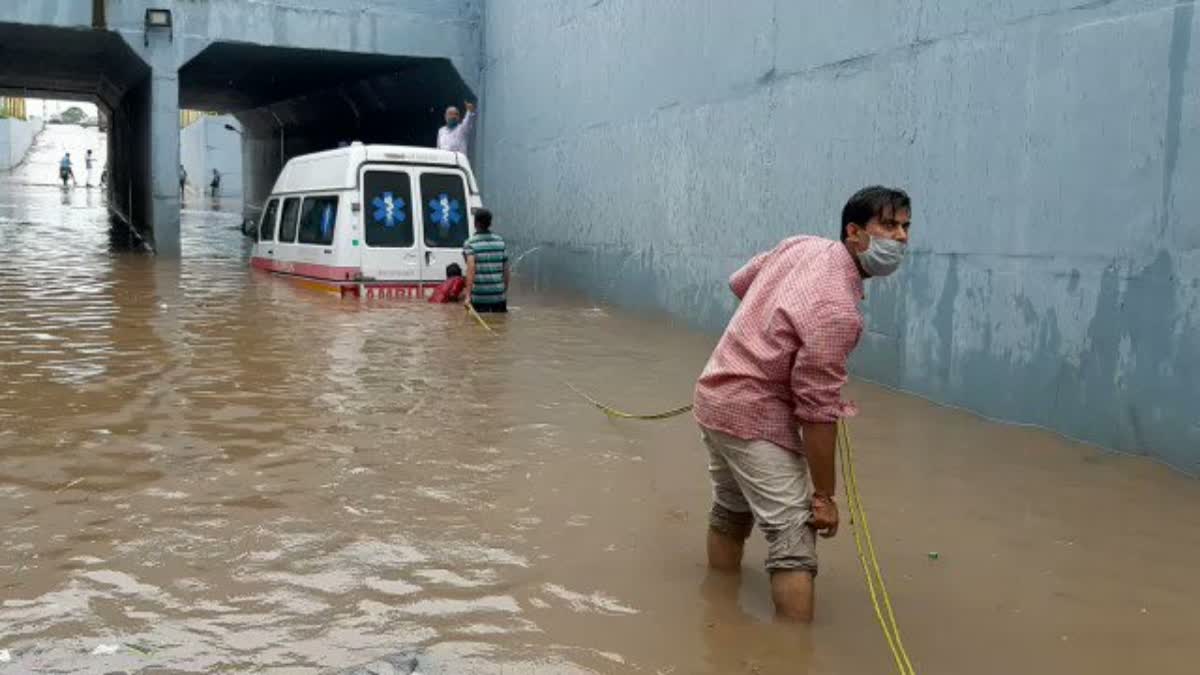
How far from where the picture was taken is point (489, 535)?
493 centimetres

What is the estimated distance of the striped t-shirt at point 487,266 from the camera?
1283 centimetres

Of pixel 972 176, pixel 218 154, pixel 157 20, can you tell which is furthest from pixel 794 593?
pixel 218 154

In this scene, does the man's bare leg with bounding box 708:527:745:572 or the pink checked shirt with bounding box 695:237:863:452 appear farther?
the man's bare leg with bounding box 708:527:745:572

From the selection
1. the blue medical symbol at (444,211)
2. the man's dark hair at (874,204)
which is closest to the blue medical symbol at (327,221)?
the blue medical symbol at (444,211)

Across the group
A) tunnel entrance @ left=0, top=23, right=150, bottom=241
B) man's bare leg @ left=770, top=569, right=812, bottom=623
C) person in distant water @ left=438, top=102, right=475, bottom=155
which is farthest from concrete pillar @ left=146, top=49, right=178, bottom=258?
man's bare leg @ left=770, top=569, right=812, bottom=623

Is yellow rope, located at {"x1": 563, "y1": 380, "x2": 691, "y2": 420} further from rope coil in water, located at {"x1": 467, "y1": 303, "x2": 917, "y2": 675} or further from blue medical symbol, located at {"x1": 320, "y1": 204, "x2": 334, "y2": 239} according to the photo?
blue medical symbol, located at {"x1": 320, "y1": 204, "x2": 334, "y2": 239}

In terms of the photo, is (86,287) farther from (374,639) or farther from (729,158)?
(374,639)

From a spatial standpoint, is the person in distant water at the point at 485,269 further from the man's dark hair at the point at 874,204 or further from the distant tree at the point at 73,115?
the distant tree at the point at 73,115

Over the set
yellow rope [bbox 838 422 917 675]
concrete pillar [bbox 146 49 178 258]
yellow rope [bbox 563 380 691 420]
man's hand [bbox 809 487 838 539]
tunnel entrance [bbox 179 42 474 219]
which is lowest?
yellow rope [bbox 838 422 917 675]

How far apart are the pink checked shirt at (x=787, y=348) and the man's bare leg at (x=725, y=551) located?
25.4 inches

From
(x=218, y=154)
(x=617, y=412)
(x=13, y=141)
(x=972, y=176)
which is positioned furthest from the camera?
(x=13, y=141)

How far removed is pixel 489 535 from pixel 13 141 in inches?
2455

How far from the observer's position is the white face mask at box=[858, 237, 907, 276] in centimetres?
376

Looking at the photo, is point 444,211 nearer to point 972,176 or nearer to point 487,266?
point 487,266
